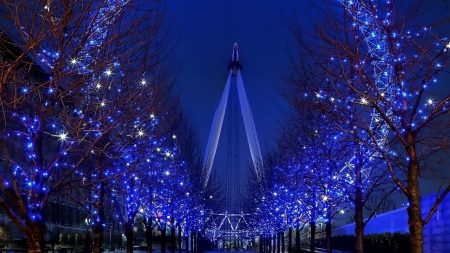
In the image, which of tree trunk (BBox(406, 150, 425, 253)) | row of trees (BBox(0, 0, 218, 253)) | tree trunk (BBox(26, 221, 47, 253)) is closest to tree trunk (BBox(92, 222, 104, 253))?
row of trees (BBox(0, 0, 218, 253))

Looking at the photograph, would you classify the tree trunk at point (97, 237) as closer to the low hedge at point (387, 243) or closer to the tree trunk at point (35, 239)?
the tree trunk at point (35, 239)

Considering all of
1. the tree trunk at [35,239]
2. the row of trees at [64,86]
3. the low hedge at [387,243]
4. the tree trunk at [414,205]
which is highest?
the row of trees at [64,86]

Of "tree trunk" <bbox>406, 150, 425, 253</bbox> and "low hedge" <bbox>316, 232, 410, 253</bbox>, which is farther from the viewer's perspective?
"low hedge" <bbox>316, 232, 410, 253</bbox>

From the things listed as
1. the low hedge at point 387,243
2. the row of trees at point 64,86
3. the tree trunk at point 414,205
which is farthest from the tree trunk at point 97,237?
the tree trunk at point 414,205

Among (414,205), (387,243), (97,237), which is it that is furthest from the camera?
(387,243)

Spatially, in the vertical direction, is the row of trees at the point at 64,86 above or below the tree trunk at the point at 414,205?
above

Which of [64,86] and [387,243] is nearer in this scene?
[64,86]

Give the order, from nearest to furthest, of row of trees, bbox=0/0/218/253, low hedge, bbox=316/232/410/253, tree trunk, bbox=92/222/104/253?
row of trees, bbox=0/0/218/253
tree trunk, bbox=92/222/104/253
low hedge, bbox=316/232/410/253

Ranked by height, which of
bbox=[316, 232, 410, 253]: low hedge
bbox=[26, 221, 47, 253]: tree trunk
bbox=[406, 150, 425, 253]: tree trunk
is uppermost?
bbox=[406, 150, 425, 253]: tree trunk

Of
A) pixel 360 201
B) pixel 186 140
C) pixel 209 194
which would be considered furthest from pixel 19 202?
pixel 209 194

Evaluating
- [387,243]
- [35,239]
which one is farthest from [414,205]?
[387,243]

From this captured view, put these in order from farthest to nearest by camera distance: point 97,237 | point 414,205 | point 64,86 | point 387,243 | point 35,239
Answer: point 387,243 < point 97,237 < point 64,86 < point 414,205 < point 35,239

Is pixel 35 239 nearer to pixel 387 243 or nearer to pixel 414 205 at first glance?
pixel 414 205

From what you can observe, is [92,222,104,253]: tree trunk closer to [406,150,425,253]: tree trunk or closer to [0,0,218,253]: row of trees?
[0,0,218,253]: row of trees
